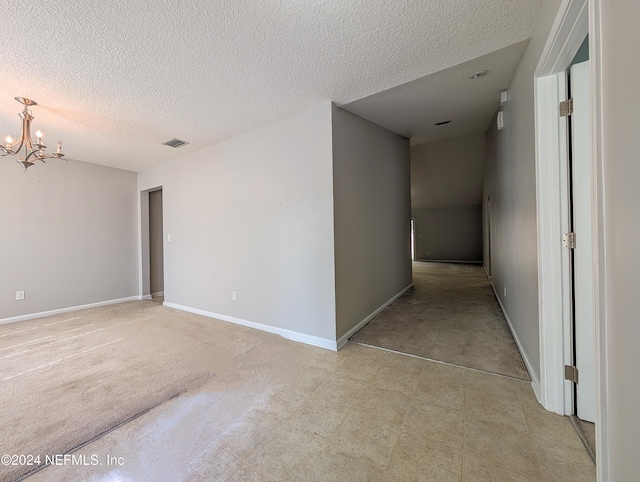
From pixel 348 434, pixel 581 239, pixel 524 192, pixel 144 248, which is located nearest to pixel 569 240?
pixel 581 239

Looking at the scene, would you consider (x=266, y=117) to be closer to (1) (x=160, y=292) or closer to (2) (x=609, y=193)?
(2) (x=609, y=193)

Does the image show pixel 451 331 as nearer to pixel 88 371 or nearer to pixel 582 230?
pixel 582 230

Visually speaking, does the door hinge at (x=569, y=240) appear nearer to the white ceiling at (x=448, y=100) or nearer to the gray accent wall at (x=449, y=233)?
the white ceiling at (x=448, y=100)

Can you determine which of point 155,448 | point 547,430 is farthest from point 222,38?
point 547,430

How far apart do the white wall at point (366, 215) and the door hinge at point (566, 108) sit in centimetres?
170

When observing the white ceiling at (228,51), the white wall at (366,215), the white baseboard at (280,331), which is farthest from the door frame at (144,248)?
the white wall at (366,215)

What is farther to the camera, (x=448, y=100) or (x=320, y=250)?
(x=448, y=100)

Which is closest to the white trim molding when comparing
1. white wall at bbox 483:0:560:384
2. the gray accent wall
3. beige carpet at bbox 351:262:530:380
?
white wall at bbox 483:0:560:384

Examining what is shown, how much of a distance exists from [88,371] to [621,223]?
3.54 metres

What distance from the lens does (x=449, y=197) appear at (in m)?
8.67

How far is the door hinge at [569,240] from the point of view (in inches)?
56.7

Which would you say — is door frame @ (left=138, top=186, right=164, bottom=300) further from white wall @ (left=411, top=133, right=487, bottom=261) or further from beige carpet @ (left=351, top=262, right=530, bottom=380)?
white wall @ (left=411, top=133, right=487, bottom=261)

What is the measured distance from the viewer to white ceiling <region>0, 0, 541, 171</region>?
149cm

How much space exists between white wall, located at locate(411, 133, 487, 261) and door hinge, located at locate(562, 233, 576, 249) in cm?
353
